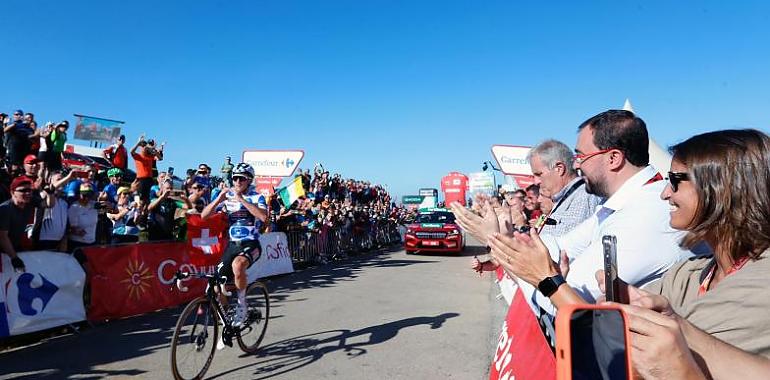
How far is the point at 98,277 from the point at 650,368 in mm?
7554

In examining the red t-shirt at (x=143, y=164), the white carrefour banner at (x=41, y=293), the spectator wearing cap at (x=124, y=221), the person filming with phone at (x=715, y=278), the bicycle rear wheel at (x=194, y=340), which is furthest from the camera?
the red t-shirt at (x=143, y=164)

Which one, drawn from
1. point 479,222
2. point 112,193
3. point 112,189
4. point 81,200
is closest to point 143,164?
point 112,189

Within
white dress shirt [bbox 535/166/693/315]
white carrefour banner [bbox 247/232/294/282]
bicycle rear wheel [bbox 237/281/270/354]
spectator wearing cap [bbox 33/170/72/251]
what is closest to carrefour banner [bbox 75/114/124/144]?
white carrefour banner [bbox 247/232/294/282]

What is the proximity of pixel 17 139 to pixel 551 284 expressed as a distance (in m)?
12.0

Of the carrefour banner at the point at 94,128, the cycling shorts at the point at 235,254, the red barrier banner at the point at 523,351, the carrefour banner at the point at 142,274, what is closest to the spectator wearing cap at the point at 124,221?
the carrefour banner at the point at 142,274

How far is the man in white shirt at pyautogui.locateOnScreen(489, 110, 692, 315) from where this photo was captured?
159cm

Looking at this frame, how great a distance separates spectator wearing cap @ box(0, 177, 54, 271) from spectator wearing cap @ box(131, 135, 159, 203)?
4.15m

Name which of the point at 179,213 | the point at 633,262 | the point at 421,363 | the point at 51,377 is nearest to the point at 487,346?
the point at 421,363

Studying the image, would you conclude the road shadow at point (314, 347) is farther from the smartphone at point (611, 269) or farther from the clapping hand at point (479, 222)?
the smartphone at point (611, 269)

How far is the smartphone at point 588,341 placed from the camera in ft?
3.28

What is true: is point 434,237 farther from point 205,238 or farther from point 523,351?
point 523,351

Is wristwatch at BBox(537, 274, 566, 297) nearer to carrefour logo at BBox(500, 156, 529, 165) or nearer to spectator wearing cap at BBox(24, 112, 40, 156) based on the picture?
spectator wearing cap at BBox(24, 112, 40, 156)

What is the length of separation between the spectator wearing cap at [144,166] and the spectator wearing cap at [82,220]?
322 cm

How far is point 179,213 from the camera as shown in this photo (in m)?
8.70
